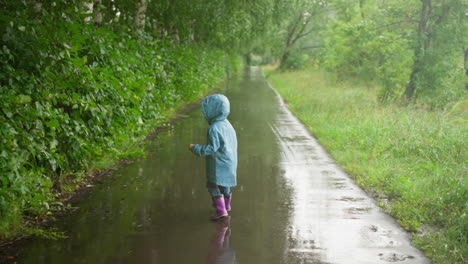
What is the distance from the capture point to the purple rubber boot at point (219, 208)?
5.18 meters

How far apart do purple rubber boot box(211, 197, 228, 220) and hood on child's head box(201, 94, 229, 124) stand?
3.14 feet

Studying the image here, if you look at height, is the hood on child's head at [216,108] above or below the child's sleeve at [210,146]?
above

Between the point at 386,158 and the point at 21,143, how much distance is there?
254 inches

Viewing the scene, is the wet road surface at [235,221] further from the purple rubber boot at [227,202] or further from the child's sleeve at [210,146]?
the child's sleeve at [210,146]

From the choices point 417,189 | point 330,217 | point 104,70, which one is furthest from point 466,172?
point 104,70

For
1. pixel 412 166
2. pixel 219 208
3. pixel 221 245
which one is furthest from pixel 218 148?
pixel 412 166

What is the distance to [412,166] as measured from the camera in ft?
24.9

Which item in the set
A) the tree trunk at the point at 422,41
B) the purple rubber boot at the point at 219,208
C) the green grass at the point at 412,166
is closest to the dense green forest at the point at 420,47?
the tree trunk at the point at 422,41

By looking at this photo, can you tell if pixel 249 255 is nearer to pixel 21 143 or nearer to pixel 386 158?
pixel 21 143

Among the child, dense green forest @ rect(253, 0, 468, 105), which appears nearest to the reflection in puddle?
the child

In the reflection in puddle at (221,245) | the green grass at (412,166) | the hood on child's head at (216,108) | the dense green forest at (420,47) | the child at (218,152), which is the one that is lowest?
the reflection in puddle at (221,245)

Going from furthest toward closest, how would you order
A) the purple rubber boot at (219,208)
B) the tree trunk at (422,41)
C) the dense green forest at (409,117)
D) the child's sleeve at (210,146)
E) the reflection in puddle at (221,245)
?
the tree trunk at (422,41), the dense green forest at (409,117), the purple rubber boot at (219,208), the child's sleeve at (210,146), the reflection in puddle at (221,245)

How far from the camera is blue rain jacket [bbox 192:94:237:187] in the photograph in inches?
199

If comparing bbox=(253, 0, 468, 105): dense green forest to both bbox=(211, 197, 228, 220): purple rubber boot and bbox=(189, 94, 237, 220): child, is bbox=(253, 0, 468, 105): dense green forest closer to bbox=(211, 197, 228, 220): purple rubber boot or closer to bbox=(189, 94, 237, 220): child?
bbox=(189, 94, 237, 220): child
